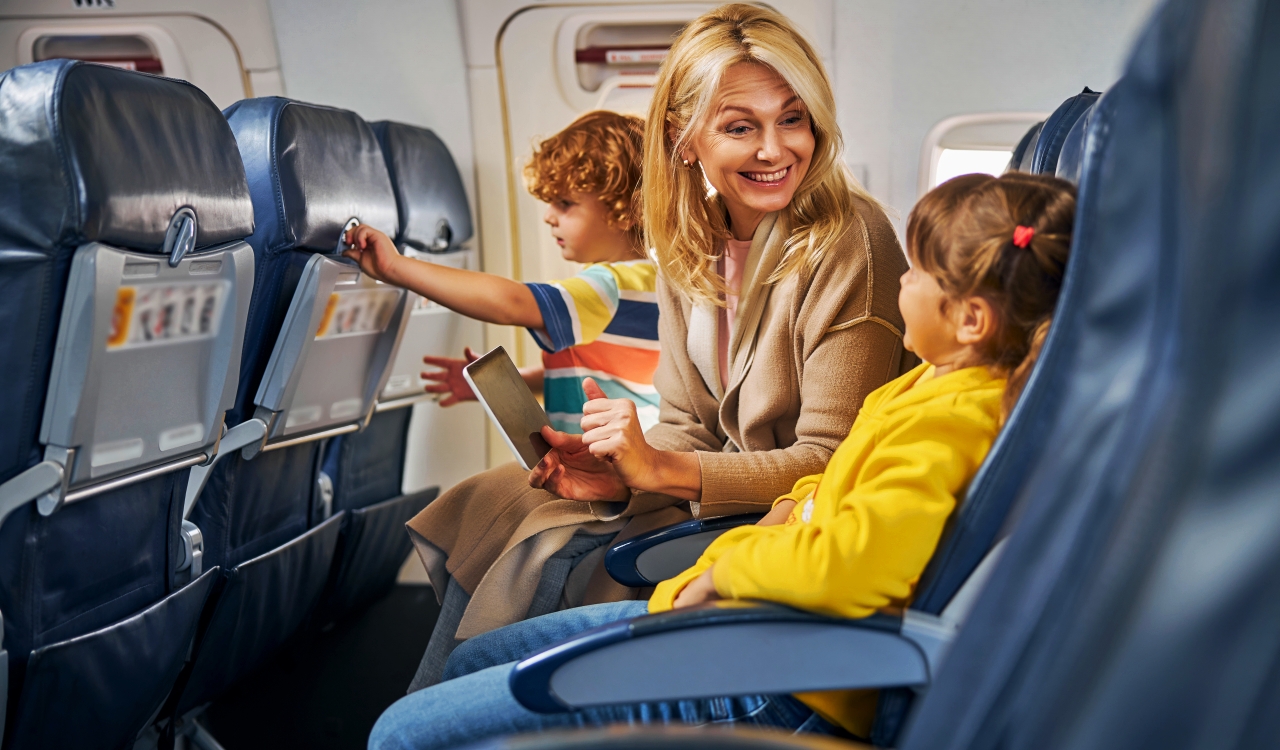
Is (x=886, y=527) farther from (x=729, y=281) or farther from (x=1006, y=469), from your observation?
(x=729, y=281)

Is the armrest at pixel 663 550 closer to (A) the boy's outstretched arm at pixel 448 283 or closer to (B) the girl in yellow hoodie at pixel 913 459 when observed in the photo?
(B) the girl in yellow hoodie at pixel 913 459

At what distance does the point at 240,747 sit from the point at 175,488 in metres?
0.91

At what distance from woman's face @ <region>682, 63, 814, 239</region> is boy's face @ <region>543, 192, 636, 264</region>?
65 centimetres

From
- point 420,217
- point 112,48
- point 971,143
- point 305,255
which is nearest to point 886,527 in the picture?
point 305,255

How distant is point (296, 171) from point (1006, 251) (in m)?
1.41

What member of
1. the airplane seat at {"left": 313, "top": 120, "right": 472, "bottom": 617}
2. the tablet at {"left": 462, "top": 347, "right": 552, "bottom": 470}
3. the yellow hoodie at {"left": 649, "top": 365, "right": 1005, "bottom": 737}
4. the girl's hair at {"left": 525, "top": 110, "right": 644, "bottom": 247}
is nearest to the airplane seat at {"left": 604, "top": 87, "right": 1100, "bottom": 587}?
the tablet at {"left": 462, "top": 347, "right": 552, "bottom": 470}

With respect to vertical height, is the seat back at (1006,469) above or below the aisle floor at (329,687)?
above

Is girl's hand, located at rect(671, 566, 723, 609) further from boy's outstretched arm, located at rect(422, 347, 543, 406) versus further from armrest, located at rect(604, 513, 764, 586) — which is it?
boy's outstretched arm, located at rect(422, 347, 543, 406)

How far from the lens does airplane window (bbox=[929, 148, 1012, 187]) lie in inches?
118

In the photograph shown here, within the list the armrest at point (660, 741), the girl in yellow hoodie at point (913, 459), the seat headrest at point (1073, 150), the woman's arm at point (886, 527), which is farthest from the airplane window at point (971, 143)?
the armrest at point (660, 741)

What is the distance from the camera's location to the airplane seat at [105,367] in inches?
55.4

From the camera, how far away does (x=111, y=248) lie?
1465mm

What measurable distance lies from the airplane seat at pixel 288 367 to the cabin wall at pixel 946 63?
1.51m

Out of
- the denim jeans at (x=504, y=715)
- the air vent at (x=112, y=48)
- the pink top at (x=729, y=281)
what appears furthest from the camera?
the air vent at (x=112, y=48)
